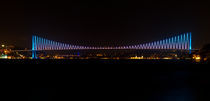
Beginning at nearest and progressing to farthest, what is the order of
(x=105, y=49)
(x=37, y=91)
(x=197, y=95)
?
(x=197, y=95), (x=37, y=91), (x=105, y=49)

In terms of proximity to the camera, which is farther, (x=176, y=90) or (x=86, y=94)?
(x=176, y=90)

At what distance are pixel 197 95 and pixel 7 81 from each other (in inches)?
214

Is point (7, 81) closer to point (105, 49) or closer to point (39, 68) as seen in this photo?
point (39, 68)

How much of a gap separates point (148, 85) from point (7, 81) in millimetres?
4277

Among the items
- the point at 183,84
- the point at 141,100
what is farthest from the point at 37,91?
the point at 183,84

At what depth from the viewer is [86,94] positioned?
5.39 meters

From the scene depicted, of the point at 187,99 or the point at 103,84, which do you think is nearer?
the point at 187,99

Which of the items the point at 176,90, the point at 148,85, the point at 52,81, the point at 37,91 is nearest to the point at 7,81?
the point at 52,81

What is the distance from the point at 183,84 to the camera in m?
6.72

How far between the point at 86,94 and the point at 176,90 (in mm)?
2314

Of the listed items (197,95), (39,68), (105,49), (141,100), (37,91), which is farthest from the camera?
(105,49)

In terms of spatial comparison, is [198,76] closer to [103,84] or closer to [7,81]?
[103,84]

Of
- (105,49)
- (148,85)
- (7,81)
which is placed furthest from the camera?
(105,49)

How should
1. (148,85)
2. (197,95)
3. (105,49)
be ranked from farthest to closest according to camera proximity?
(105,49)
(148,85)
(197,95)
